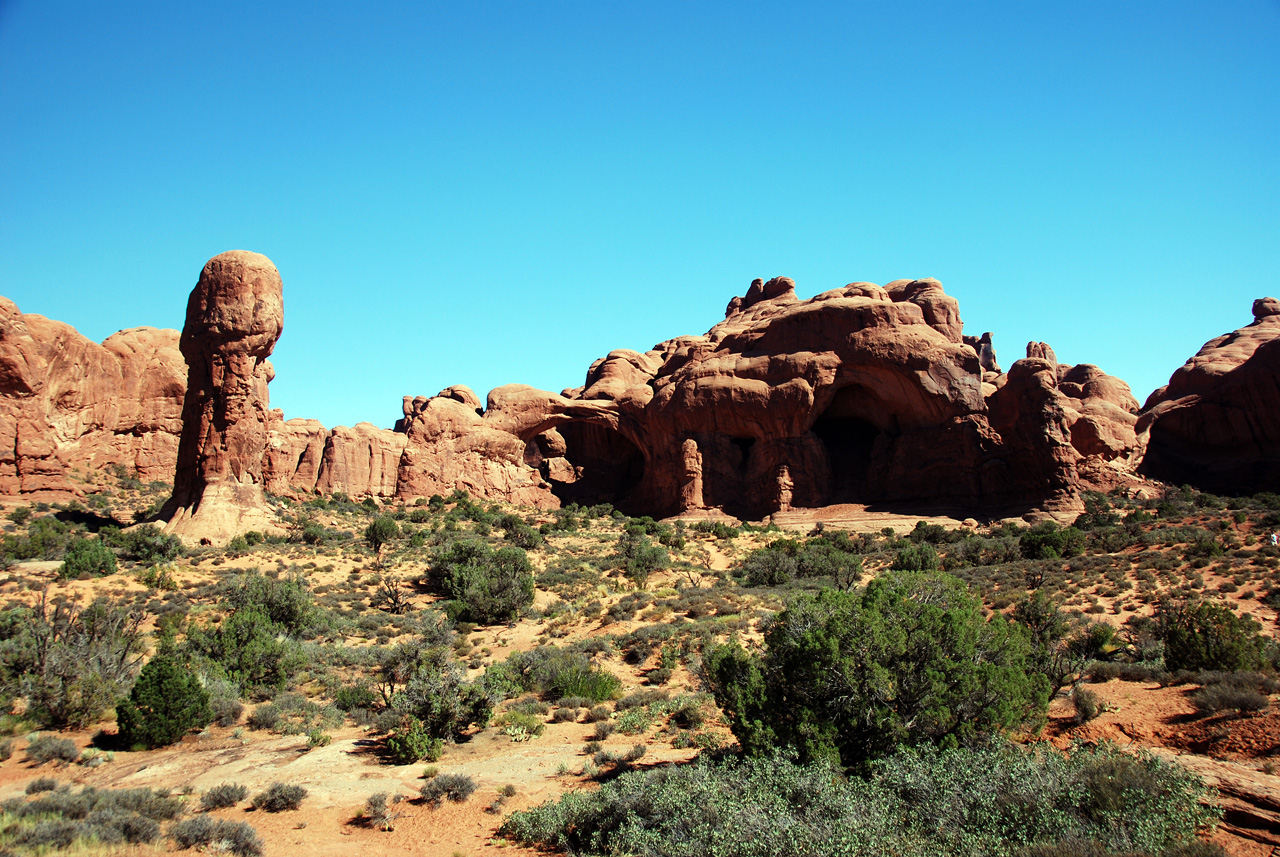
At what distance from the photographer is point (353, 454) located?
4194 centimetres

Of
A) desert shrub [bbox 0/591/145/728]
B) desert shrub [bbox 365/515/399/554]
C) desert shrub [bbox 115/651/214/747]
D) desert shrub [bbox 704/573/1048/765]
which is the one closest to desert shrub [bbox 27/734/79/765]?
desert shrub [bbox 115/651/214/747]

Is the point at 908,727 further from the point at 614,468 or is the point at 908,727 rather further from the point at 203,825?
the point at 614,468

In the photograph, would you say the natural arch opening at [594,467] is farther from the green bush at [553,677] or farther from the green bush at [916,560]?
the green bush at [553,677]

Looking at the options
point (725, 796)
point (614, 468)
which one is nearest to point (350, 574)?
point (725, 796)

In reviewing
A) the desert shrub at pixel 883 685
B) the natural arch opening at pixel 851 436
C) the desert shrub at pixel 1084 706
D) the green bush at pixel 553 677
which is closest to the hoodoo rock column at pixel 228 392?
the green bush at pixel 553 677

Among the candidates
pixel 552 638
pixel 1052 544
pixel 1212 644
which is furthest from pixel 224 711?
pixel 1052 544

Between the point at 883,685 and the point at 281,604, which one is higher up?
the point at 281,604

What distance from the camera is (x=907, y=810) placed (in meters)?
6.63

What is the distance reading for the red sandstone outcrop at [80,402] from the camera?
28578 mm

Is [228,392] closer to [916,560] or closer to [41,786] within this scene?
[41,786]

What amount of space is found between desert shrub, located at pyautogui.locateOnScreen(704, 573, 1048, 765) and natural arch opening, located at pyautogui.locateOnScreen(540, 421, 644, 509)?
35.2 metres

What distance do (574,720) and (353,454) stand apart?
33337mm

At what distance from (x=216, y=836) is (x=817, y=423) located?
124ft

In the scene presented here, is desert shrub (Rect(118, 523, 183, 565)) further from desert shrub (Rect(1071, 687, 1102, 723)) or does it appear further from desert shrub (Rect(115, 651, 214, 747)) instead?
desert shrub (Rect(1071, 687, 1102, 723))
